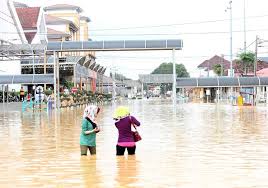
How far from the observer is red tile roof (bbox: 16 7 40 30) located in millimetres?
79250

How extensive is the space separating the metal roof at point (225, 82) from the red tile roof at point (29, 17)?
2903 centimetres

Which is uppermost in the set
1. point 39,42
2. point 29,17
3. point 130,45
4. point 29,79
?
point 29,17

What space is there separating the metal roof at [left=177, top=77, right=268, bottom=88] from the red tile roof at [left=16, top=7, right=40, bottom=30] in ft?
95.2

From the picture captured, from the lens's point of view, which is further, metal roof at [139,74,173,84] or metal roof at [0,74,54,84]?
metal roof at [139,74,173,84]

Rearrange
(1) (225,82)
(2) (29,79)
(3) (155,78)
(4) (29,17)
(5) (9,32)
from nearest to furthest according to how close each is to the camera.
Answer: (2) (29,79) → (1) (225,82) → (5) (9,32) → (4) (29,17) → (3) (155,78)

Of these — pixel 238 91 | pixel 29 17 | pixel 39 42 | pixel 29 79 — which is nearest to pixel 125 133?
pixel 29 79

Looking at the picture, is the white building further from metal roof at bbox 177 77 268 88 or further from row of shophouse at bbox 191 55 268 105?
row of shophouse at bbox 191 55 268 105

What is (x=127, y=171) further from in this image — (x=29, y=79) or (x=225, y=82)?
(x=225, y=82)

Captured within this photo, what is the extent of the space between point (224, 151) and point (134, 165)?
3.19 meters

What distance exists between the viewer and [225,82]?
57.8 meters

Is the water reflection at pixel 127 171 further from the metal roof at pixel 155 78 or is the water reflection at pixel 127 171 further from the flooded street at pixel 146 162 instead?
the metal roof at pixel 155 78

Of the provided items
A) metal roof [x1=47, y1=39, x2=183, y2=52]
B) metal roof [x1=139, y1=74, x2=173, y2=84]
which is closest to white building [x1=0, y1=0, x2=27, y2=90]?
metal roof [x1=47, y1=39, x2=183, y2=52]

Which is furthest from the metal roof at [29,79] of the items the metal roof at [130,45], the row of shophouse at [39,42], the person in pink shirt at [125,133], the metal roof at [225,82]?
the person in pink shirt at [125,133]

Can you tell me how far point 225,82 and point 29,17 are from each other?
34.6 metres
